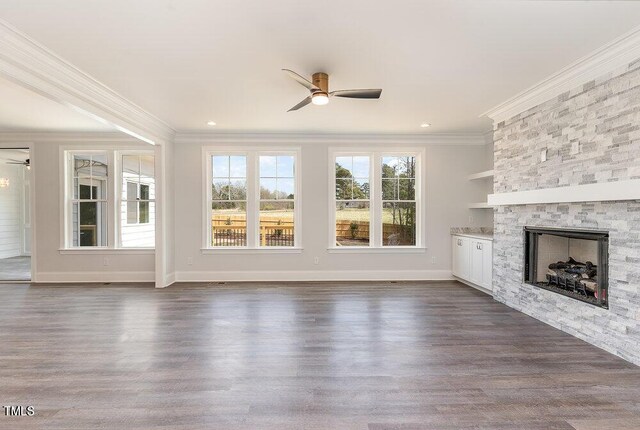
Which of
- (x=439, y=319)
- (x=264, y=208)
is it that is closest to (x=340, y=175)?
(x=264, y=208)

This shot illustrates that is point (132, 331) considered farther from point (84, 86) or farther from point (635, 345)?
point (635, 345)

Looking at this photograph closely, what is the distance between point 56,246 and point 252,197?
3720 mm

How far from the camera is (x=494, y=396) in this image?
2.35 m

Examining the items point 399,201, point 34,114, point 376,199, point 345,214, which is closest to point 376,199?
point 376,199

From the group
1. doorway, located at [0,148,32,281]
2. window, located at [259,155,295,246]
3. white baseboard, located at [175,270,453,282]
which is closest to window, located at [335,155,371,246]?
white baseboard, located at [175,270,453,282]

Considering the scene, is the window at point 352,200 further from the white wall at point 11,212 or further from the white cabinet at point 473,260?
the white wall at point 11,212

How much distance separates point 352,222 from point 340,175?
0.93 metres

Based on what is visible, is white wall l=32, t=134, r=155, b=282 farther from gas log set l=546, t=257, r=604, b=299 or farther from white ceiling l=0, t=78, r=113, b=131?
gas log set l=546, t=257, r=604, b=299

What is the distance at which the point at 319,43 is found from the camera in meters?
2.83

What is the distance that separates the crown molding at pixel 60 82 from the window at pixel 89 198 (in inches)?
82.0

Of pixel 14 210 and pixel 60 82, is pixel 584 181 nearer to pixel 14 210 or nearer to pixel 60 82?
pixel 60 82

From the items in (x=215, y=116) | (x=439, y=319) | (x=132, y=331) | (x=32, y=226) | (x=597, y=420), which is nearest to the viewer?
(x=597, y=420)

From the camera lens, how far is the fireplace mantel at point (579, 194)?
2775mm

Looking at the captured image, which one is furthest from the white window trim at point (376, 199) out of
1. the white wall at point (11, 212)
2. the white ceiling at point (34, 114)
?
the white wall at point (11, 212)
